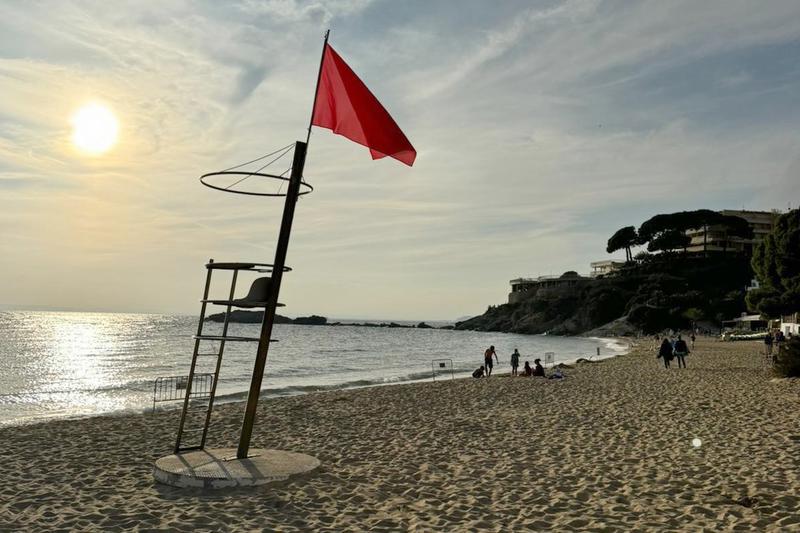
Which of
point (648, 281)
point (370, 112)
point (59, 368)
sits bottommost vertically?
point (59, 368)

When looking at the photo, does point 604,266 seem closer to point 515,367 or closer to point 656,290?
point 656,290

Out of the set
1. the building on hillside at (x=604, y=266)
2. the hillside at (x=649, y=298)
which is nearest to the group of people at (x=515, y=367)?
the hillside at (x=649, y=298)

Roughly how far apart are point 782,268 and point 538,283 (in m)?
133

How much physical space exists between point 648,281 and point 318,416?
11858cm

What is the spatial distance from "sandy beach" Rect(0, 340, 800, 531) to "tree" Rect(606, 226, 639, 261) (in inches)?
5154

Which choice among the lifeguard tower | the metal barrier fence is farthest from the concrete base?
the metal barrier fence

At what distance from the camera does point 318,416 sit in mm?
16766

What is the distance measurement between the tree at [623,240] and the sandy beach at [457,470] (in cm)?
13091

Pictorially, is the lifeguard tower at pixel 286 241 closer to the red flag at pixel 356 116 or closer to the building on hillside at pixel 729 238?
the red flag at pixel 356 116

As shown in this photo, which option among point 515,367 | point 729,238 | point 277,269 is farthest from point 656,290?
point 277,269

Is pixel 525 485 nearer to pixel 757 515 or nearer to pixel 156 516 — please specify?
pixel 757 515

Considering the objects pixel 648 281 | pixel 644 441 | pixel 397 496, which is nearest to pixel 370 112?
pixel 397 496

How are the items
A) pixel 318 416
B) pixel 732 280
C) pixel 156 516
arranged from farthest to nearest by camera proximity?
pixel 732 280 < pixel 318 416 < pixel 156 516

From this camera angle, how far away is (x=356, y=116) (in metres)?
9.13
